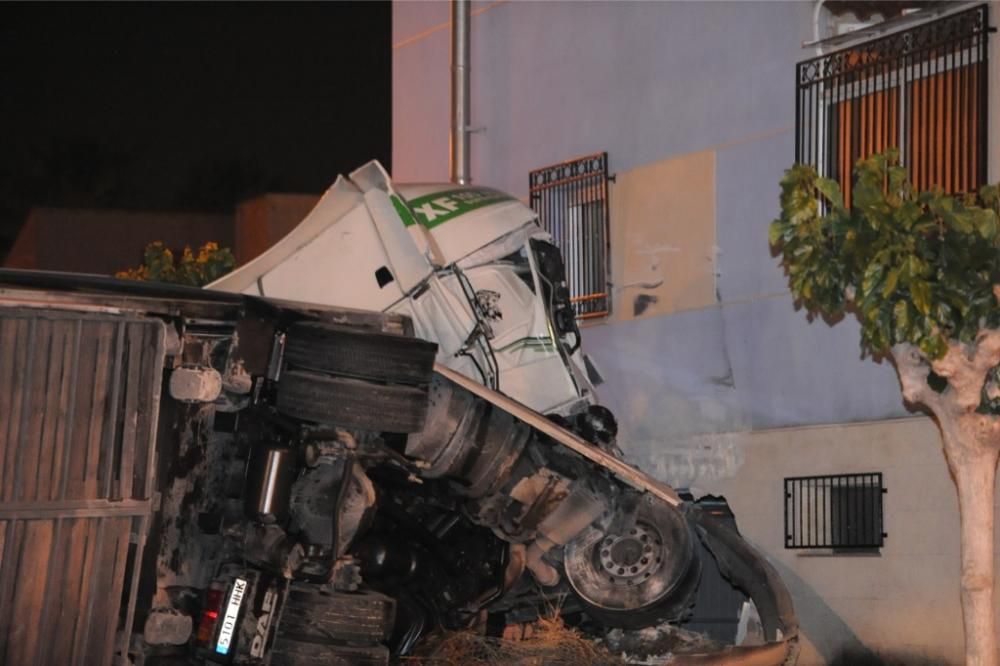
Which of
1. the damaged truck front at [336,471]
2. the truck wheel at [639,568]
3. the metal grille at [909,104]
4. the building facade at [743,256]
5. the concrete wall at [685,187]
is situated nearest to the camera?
the damaged truck front at [336,471]

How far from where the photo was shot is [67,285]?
7.09 m

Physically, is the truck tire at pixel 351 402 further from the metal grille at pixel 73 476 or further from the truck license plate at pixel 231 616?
the truck license plate at pixel 231 616

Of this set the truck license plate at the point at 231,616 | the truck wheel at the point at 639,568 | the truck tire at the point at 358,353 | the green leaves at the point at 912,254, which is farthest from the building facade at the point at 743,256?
the truck license plate at the point at 231,616

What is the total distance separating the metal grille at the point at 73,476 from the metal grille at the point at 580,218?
8.14m

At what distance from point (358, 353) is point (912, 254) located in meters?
3.51

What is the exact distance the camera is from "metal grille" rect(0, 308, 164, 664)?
22.0 ft

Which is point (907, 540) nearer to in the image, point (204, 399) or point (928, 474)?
point (928, 474)

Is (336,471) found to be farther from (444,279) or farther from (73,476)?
(444,279)

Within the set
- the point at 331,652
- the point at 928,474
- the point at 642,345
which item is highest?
the point at 642,345

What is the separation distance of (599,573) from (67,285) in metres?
3.62

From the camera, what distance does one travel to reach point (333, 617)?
7.60 meters

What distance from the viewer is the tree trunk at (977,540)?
9461mm

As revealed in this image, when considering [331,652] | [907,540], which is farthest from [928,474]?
[331,652]

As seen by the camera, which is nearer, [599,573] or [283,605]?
[283,605]
